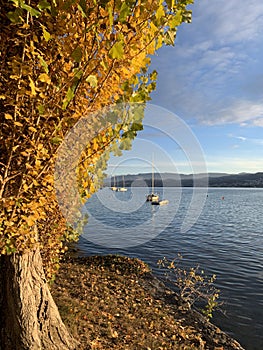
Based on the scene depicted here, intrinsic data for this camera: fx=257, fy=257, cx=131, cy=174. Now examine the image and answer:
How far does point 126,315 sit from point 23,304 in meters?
4.66

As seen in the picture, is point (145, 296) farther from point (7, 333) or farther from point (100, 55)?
point (100, 55)

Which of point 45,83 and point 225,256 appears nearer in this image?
point 45,83

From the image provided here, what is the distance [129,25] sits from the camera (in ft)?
8.54

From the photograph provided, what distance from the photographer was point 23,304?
13.5 ft

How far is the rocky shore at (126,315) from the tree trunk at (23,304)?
49.3 inches

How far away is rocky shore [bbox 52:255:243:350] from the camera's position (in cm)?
627

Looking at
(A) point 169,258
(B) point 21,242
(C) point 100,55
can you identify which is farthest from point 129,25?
(A) point 169,258

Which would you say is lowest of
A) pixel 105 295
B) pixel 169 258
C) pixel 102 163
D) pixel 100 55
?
pixel 169 258

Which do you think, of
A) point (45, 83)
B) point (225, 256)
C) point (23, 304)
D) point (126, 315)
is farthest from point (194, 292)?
point (45, 83)

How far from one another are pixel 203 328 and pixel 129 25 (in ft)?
29.5

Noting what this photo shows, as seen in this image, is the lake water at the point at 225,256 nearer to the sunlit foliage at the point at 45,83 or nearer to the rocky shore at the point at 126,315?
the rocky shore at the point at 126,315

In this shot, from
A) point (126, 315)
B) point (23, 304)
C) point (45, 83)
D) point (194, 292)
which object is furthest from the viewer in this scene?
point (194, 292)

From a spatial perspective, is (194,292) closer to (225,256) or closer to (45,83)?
(225,256)

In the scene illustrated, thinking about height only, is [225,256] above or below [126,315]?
below
